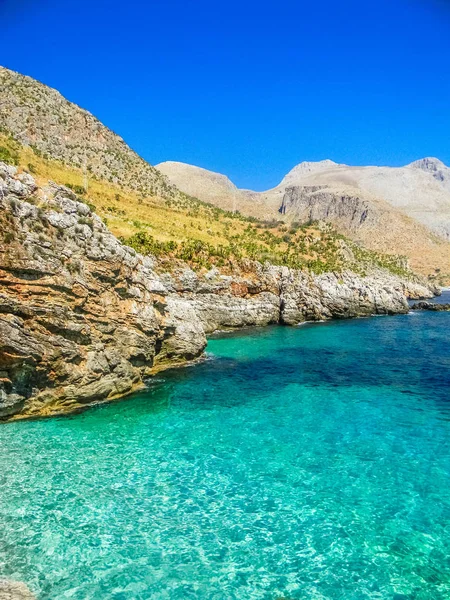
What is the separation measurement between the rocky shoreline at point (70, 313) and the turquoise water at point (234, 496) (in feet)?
5.76

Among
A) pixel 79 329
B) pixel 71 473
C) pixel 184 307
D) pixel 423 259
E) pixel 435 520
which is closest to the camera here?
pixel 435 520

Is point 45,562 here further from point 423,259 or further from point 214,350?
point 423,259

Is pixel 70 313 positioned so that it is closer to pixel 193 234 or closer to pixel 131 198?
pixel 193 234

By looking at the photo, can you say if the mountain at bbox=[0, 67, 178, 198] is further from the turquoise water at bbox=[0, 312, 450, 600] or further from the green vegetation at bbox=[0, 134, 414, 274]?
the turquoise water at bbox=[0, 312, 450, 600]

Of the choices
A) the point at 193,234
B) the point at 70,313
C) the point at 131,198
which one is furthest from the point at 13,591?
the point at 131,198

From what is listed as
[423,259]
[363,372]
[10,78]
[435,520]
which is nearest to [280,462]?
[435,520]

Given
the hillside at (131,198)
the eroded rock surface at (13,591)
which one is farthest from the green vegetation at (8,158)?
the eroded rock surface at (13,591)

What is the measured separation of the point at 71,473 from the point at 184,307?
1937 cm

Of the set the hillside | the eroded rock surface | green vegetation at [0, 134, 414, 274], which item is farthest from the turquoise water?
the hillside

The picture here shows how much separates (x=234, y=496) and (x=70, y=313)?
42.3ft

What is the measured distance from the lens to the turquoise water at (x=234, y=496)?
10727mm

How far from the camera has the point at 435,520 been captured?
13242mm

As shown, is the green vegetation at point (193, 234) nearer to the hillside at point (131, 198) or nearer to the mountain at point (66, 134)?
the hillside at point (131, 198)

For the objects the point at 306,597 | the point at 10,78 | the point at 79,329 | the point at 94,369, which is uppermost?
the point at 10,78
